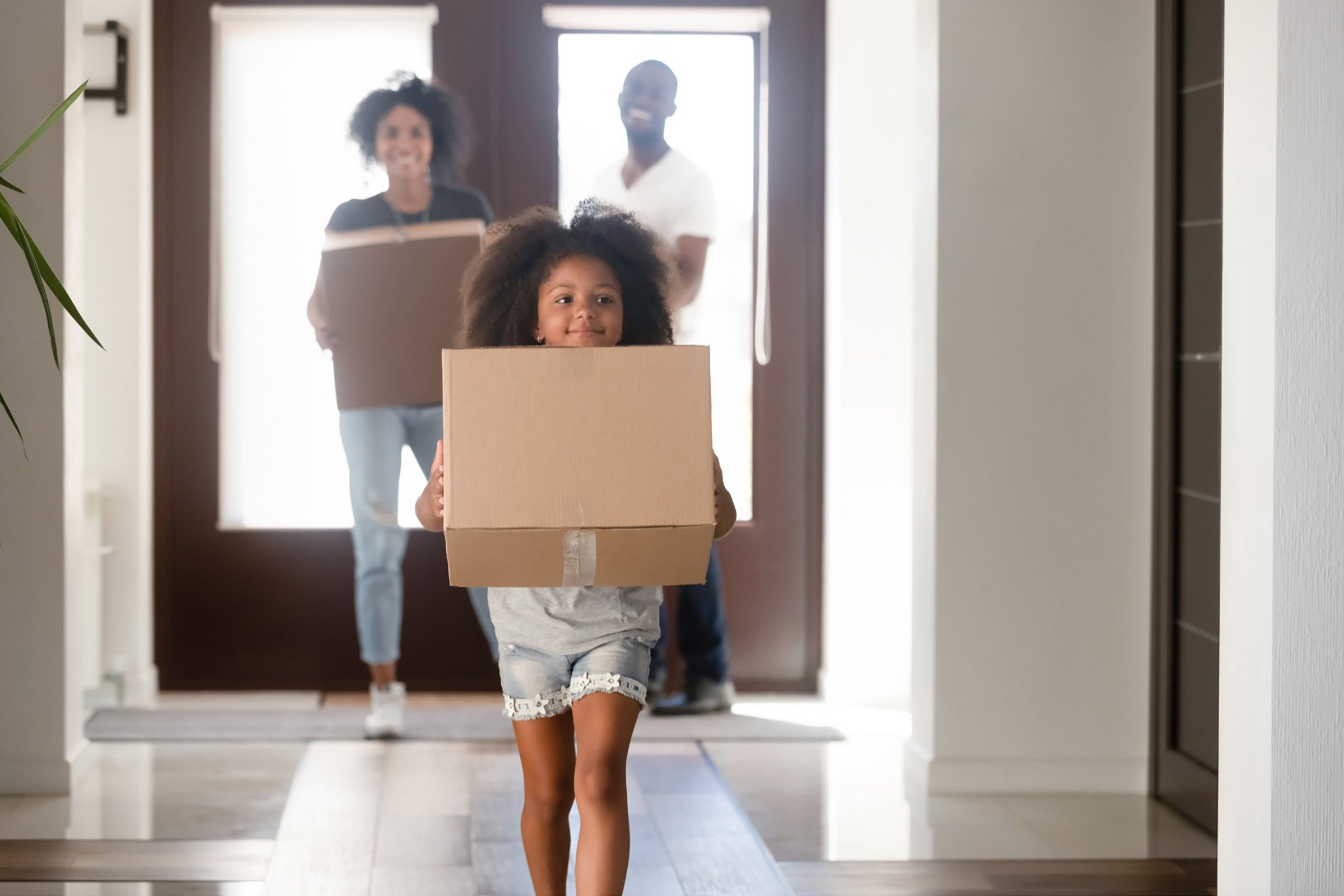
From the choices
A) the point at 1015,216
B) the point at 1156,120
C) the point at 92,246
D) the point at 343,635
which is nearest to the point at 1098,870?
the point at 1015,216

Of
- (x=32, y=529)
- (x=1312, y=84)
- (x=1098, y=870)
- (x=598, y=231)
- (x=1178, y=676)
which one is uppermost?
(x=1312, y=84)

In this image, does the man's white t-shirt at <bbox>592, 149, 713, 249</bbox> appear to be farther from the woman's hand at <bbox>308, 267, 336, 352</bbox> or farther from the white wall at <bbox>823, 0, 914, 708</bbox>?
the woman's hand at <bbox>308, 267, 336, 352</bbox>

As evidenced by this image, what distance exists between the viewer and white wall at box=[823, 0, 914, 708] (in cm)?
415

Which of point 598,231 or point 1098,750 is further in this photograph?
point 1098,750

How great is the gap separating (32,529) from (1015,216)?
2.09m

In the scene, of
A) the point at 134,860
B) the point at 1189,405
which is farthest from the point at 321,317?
the point at 1189,405

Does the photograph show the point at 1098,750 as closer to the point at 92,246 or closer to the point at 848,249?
the point at 848,249

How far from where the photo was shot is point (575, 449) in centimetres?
182

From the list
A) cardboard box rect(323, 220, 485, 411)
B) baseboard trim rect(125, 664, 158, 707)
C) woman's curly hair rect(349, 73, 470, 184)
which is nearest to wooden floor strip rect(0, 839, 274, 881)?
cardboard box rect(323, 220, 485, 411)

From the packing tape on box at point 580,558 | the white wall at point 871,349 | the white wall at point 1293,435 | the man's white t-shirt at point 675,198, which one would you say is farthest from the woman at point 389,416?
the white wall at point 1293,435

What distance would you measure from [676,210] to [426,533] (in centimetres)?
112

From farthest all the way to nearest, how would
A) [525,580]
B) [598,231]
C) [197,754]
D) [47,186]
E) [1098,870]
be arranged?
[197,754] < [47,186] < [1098,870] < [598,231] < [525,580]

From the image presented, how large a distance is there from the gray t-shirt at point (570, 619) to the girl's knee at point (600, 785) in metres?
0.15

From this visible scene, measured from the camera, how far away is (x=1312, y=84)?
1944 mm
